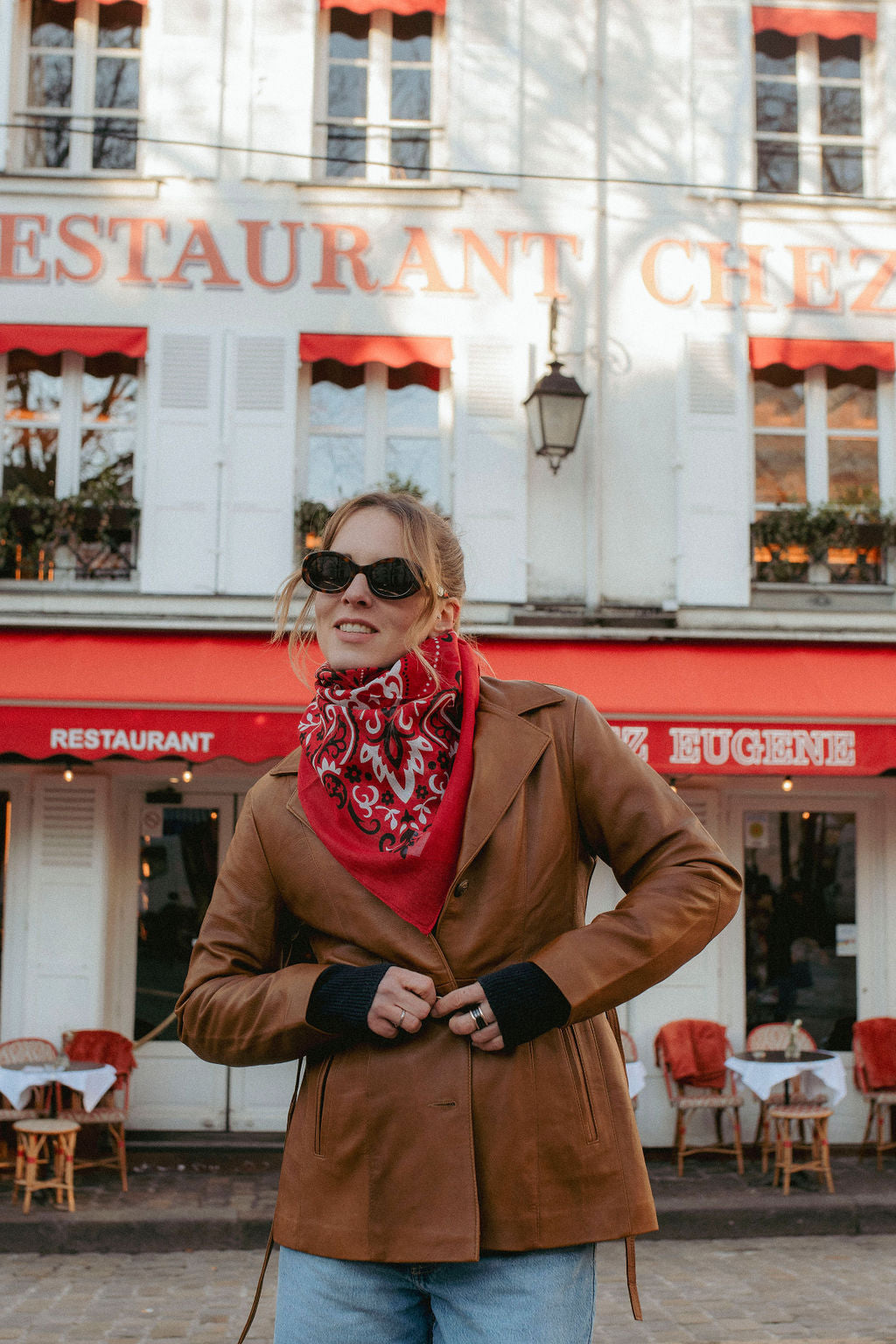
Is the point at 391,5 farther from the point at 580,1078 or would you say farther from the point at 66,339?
the point at 580,1078

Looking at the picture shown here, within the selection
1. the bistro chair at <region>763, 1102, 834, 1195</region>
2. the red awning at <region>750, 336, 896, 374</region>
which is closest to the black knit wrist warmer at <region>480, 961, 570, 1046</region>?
the bistro chair at <region>763, 1102, 834, 1195</region>

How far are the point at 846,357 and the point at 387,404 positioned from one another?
11.6 feet

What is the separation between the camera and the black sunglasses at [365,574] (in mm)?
1877

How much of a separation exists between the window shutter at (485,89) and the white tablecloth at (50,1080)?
23.2 feet

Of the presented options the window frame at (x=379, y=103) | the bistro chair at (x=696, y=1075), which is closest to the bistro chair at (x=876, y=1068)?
the bistro chair at (x=696, y=1075)

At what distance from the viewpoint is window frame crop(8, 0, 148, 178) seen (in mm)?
9641

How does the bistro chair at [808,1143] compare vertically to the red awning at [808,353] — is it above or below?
below

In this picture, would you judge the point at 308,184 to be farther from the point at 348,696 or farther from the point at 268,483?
the point at 348,696

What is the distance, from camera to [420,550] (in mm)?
→ 1911

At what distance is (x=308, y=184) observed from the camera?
376 inches

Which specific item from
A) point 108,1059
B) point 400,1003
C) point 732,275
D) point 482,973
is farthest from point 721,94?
point 400,1003

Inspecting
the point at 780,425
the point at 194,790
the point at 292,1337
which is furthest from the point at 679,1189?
the point at 292,1337

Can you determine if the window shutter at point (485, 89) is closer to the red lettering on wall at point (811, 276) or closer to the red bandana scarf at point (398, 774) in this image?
the red lettering on wall at point (811, 276)

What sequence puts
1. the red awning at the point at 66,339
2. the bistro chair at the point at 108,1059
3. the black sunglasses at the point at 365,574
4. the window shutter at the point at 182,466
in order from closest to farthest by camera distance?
the black sunglasses at the point at 365,574, the bistro chair at the point at 108,1059, the window shutter at the point at 182,466, the red awning at the point at 66,339
